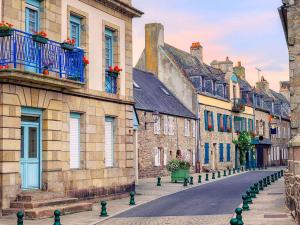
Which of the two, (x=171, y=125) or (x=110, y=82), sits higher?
(x=110, y=82)

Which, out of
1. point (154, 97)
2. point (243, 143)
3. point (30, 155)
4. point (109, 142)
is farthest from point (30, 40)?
point (243, 143)

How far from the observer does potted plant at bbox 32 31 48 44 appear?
51.5 ft

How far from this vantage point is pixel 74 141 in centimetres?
1881

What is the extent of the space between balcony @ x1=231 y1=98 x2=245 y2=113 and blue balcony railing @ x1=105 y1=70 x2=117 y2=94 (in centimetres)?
3124

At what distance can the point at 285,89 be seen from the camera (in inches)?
3093

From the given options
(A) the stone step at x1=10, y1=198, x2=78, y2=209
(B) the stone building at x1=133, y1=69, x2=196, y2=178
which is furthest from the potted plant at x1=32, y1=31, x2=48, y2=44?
(B) the stone building at x1=133, y1=69, x2=196, y2=178

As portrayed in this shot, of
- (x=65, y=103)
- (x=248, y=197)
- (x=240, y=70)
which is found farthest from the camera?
(x=240, y=70)

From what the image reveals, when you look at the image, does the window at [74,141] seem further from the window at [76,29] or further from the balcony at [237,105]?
the balcony at [237,105]

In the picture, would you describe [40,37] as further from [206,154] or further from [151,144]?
[206,154]

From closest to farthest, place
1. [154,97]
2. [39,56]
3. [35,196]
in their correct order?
[35,196]
[39,56]
[154,97]

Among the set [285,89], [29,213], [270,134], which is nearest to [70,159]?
[29,213]

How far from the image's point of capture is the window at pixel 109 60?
829 inches

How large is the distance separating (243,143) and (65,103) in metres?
36.0

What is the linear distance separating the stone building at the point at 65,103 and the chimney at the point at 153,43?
71.1 ft
